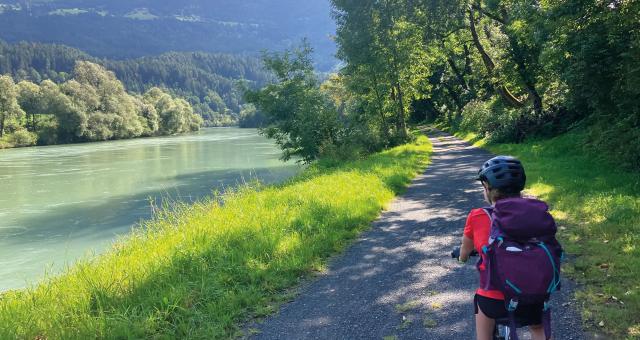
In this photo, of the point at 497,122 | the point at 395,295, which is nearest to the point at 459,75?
the point at 497,122

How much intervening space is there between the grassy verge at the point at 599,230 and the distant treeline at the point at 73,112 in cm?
7913

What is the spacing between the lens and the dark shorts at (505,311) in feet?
8.94

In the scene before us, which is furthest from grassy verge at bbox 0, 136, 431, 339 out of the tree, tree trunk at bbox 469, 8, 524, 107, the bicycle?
the tree

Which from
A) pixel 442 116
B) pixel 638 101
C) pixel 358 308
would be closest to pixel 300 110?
pixel 638 101

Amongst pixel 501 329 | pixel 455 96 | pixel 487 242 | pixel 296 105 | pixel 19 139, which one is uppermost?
pixel 455 96

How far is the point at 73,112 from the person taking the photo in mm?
76250

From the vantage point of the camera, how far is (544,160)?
1505 centimetres

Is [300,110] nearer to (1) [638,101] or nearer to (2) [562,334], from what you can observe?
(1) [638,101]

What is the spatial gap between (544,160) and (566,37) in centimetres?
413

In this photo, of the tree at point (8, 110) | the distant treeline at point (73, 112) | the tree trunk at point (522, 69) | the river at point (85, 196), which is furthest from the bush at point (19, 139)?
the tree trunk at point (522, 69)

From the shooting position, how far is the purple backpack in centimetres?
256

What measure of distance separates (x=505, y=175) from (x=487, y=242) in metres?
0.45

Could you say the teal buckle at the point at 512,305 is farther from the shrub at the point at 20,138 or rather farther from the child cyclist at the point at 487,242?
the shrub at the point at 20,138

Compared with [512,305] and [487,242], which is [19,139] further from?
[512,305]
